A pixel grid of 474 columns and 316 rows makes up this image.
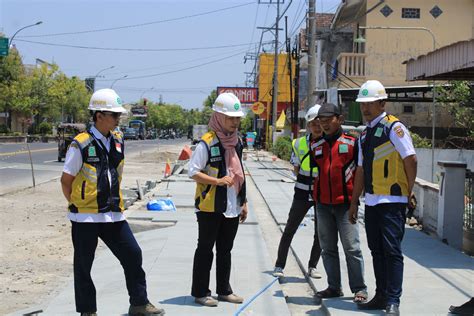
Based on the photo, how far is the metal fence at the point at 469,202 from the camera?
29.5ft

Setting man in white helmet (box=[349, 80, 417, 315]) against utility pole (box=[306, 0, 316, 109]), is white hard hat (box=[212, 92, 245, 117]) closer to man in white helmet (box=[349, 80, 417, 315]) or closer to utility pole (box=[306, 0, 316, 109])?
man in white helmet (box=[349, 80, 417, 315])

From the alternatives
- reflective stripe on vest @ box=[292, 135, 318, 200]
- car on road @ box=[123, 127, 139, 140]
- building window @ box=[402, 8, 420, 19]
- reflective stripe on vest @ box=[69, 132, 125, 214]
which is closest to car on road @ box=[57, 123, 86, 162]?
building window @ box=[402, 8, 420, 19]

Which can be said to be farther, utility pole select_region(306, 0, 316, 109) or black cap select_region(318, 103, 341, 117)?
utility pole select_region(306, 0, 316, 109)

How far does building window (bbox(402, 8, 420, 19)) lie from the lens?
1206 inches

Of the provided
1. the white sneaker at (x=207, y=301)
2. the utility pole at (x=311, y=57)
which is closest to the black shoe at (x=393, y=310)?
the white sneaker at (x=207, y=301)

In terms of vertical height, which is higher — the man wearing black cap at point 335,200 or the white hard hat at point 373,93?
the white hard hat at point 373,93

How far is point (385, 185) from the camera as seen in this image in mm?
5414

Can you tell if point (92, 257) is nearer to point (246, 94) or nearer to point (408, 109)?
point (408, 109)

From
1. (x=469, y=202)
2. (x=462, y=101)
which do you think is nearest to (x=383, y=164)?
(x=469, y=202)

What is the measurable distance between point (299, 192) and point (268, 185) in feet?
42.8

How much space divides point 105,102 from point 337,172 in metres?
2.29

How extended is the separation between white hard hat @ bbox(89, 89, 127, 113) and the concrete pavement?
71.0 inches

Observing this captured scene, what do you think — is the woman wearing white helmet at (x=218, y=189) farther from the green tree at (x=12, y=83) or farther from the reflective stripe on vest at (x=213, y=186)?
the green tree at (x=12, y=83)

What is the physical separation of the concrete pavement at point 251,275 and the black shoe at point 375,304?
0.09m
